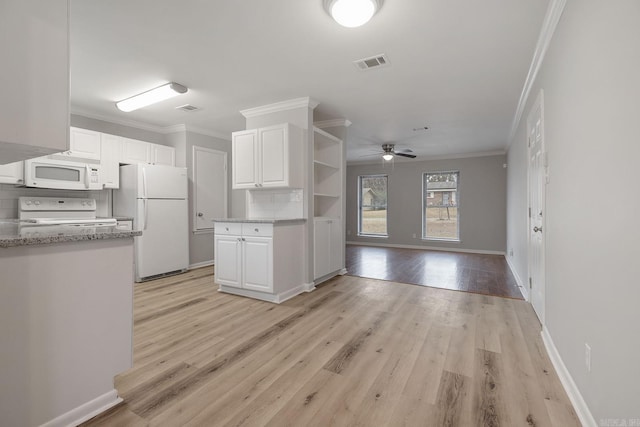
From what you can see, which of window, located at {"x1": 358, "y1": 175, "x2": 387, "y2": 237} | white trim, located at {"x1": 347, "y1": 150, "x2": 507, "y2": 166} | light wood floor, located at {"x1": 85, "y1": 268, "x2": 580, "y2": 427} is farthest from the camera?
window, located at {"x1": 358, "y1": 175, "x2": 387, "y2": 237}

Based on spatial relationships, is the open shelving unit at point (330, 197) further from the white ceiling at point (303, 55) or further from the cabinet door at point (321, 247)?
the white ceiling at point (303, 55)

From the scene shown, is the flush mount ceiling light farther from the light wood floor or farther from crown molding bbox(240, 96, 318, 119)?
the light wood floor

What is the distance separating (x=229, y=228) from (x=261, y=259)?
62 centimetres

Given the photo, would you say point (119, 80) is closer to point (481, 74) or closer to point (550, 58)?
point (481, 74)

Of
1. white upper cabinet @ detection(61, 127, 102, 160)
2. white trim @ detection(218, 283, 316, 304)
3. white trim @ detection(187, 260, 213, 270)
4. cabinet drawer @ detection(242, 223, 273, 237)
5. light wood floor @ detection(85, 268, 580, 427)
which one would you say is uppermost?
white upper cabinet @ detection(61, 127, 102, 160)

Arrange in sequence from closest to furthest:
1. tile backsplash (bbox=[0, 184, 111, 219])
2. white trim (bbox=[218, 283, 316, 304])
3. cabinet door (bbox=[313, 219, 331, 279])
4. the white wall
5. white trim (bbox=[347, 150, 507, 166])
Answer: the white wall < white trim (bbox=[218, 283, 316, 304]) < tile backsplash (bbox=[0, 184, 111, 219]) < cabinet door (bbox=[313, 219, 331, 279]) < white trim (bbox=[347, 150, 507, 166])

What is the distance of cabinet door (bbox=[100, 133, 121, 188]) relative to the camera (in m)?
4.08

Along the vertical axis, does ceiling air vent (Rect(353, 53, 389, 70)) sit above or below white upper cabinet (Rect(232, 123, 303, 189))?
above

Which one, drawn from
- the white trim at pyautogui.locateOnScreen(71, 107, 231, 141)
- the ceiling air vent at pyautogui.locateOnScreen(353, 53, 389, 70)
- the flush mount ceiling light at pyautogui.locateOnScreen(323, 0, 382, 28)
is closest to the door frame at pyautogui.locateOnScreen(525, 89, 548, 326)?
the ceiling air vent at pyautogui.locateOnScreen(353, 53, 389, 70)

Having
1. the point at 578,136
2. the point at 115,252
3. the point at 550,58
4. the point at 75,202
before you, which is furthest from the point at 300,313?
the point at 75,202

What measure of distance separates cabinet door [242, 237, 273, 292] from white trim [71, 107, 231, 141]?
2.74m

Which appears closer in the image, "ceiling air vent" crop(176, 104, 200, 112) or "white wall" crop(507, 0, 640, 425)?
"white wall" crop(507, 0, 640, 425)

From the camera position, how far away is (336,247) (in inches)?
177

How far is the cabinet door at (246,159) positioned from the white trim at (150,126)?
1.64 m
